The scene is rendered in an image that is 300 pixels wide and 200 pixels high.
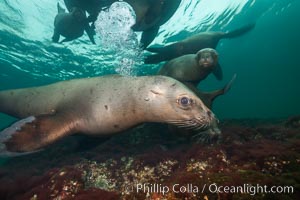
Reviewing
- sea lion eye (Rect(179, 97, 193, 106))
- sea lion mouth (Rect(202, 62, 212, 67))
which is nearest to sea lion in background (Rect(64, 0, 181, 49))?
sea lion mouth (Rect(202, 62, 212, 67))

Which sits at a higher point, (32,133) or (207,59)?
(207,59)

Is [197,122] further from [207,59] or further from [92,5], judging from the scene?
[92,5]

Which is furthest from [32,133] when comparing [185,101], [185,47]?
[185,47]

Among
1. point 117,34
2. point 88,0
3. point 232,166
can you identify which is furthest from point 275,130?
point 117,34

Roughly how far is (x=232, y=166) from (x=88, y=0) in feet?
22.9

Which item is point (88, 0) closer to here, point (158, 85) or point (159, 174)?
point (158, 85)

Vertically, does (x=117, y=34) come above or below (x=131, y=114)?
above

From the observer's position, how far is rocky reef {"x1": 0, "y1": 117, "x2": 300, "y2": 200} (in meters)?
2.28

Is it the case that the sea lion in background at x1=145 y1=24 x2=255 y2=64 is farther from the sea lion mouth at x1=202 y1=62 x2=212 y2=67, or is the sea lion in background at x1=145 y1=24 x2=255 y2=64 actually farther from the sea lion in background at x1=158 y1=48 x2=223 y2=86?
the sea lion mouth at x1=202 y1=62 x2=212 y2=67

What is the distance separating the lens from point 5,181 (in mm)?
3684

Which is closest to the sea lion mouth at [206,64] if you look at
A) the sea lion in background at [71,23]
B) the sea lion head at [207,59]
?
the sea lion head at [207,59]

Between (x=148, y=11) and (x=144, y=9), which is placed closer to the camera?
(x=148, y=11)

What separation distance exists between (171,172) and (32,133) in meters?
2.10

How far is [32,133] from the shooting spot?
3744mm
